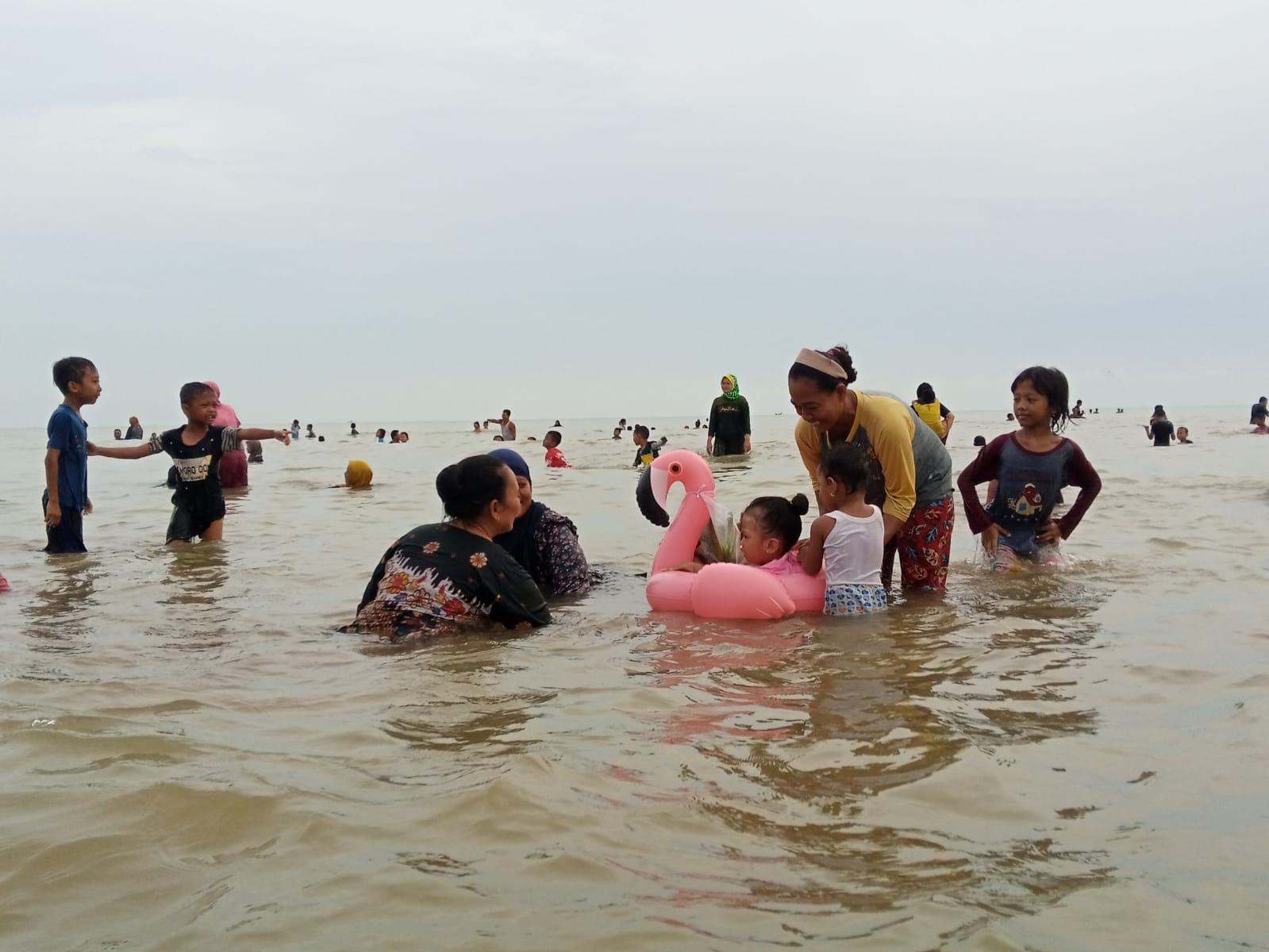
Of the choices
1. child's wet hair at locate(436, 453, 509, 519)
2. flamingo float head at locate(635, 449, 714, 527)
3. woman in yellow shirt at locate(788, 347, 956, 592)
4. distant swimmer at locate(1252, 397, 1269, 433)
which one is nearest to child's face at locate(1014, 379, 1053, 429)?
woman in yellow shirt at locate(788, 347, 956, 592)

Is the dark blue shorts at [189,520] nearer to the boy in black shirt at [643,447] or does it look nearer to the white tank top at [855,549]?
the white tank top at [855,549]

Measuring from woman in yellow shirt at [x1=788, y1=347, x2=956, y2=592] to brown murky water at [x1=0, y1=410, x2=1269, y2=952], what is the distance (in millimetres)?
396

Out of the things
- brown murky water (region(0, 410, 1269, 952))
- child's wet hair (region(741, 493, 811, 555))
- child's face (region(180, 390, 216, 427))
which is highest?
child's face (region(180, 390, 216, 427))

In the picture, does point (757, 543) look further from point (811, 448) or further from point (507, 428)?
point (507, 428)

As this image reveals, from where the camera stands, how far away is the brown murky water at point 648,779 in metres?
2.21

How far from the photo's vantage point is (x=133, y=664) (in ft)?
15.6

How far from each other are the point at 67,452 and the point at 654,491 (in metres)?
5.36

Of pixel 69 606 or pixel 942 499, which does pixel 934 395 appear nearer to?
pixel 942 499

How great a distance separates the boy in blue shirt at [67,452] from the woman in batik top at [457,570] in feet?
15.2

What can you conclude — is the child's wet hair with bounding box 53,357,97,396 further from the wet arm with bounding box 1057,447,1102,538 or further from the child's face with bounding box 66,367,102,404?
the wet arm with bounding box 1057,447,1102,538

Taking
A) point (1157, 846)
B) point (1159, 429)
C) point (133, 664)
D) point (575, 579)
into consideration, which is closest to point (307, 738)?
point (133, 664)

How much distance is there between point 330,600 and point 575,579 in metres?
1.65

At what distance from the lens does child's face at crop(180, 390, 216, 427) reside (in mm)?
8742

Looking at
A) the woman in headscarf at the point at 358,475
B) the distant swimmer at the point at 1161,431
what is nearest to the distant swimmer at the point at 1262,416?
the distant swimmer at the point at 1161,431
